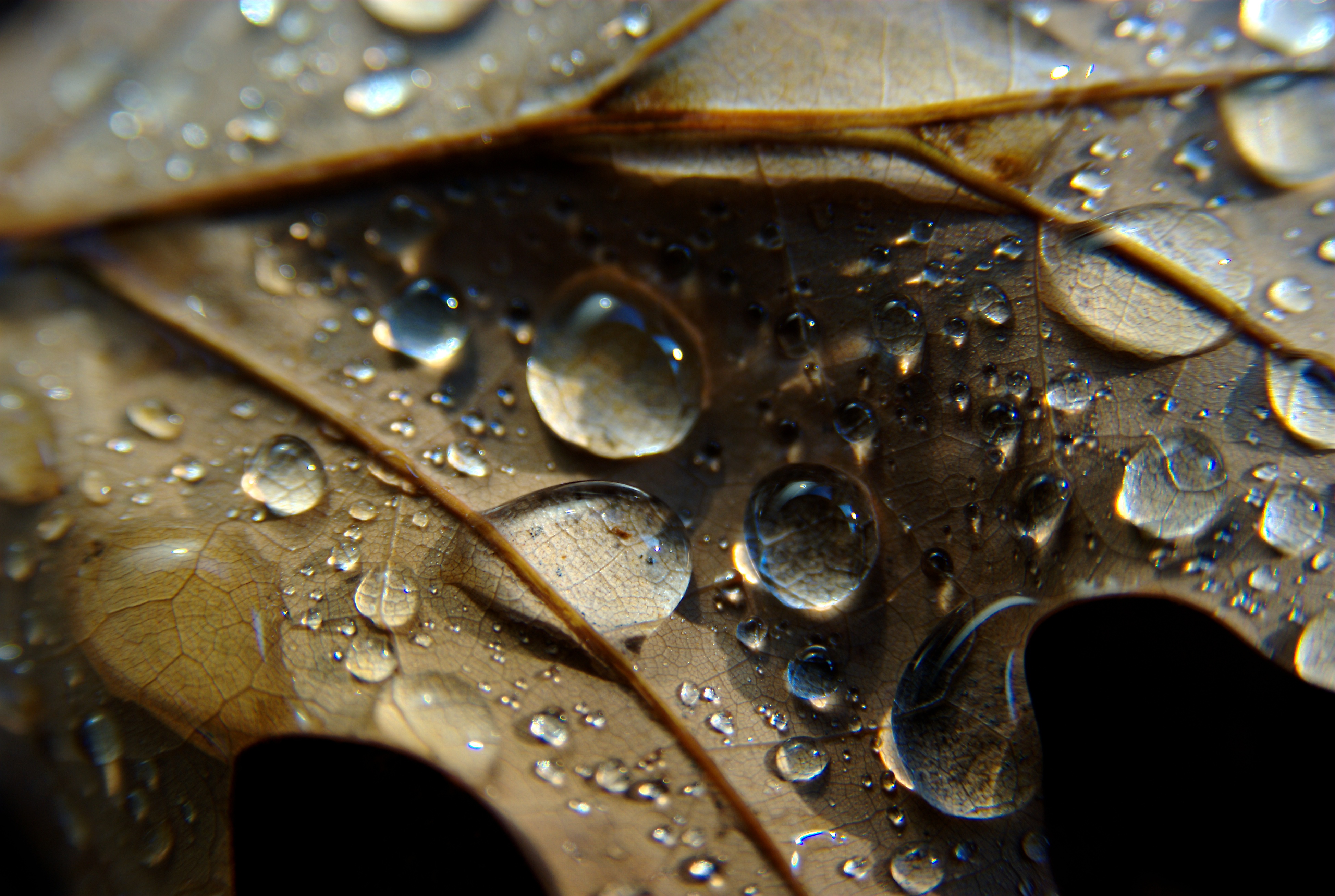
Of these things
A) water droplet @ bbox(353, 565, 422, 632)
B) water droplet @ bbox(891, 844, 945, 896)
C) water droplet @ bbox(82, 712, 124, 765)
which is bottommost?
water droplet @ bbox(82, 712, 124, 765)

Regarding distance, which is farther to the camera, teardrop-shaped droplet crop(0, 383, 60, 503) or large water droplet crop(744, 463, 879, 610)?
large water droplet crop(744, 463, 879, 610)

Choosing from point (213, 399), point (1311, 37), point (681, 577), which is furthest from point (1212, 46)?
point (213, 399)

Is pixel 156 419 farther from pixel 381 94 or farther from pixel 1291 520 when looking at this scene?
pixel 1291 520

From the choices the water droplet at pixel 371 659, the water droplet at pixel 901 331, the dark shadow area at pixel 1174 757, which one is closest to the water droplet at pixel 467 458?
the water droplet at pixel 371 659

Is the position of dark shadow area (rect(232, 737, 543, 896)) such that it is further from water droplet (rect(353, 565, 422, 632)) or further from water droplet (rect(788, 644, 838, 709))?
water droplet (rect(788, 644, 838, 709))

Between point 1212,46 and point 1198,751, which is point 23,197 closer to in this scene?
point 1212,46

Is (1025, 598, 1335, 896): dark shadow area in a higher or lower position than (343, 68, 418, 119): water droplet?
lower

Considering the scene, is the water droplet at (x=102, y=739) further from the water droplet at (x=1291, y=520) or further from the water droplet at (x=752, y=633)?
the water droplet at (x=1291, y=520)

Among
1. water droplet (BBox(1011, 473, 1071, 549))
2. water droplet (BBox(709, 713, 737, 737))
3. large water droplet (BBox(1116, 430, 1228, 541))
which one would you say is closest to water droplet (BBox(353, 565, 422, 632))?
water droplet (BBox(709, 713, 737, 737))
